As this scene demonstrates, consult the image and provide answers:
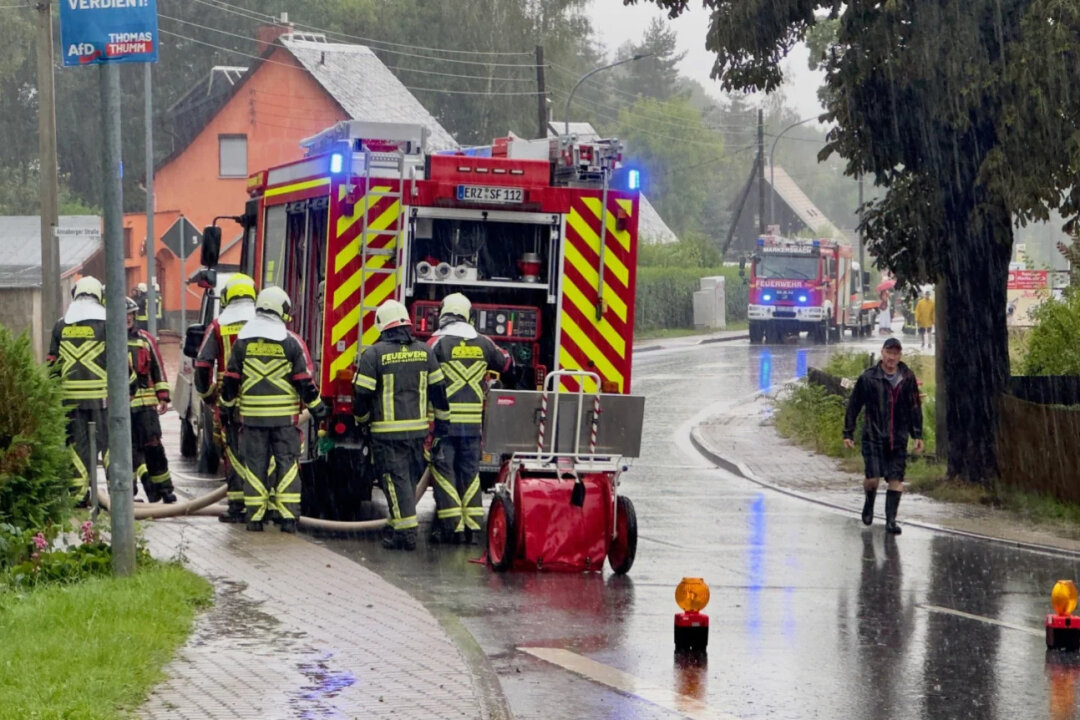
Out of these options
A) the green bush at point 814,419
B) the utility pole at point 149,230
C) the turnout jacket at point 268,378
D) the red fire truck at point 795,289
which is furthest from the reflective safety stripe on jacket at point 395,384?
the red fire truck at point 795,289

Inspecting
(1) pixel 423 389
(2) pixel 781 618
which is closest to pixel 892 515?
(1) pixel 423 389

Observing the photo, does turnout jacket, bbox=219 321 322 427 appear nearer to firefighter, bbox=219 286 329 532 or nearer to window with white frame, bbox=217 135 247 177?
firefighter, bbox=219 286 329 532

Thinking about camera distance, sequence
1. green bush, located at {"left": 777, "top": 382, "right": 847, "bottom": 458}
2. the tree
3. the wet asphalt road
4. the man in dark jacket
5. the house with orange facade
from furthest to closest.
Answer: the house with orange facade → green bush, located at {"left": 777, "top": 382, "right": 847, "bottom": 458} → the tree → the man in dark jacket → the wet asphalt road

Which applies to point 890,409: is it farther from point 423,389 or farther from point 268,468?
point 268,468

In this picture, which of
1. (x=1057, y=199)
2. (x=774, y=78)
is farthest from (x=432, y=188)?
(x=1057, y=199)

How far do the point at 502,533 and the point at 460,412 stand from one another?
1380 millimetres

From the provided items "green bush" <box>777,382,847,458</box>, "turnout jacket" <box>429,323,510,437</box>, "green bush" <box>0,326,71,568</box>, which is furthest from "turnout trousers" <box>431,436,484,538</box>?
"green bush" <box>777,382,847,458</box>

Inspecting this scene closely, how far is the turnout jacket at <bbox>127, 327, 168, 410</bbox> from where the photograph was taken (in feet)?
44.8

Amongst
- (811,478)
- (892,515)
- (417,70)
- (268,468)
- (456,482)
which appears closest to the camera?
(268,468)

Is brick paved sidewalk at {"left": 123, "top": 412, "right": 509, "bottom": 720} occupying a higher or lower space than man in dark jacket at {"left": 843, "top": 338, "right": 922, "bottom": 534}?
lower

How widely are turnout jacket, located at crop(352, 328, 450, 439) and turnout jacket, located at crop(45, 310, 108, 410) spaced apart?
2369 millimetres

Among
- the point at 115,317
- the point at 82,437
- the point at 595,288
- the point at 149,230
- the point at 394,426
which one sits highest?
the point at 149,230

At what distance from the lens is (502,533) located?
1127cm

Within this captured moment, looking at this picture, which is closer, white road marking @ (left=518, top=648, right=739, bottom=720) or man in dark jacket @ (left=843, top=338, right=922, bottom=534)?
white road marking @ (left=518, top=648, right=739, bottom=720)
